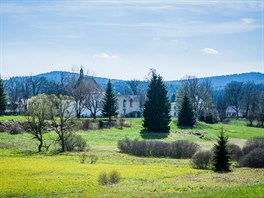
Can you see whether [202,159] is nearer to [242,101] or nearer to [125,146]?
[125,146]

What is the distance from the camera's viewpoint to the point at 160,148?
49.1 metres

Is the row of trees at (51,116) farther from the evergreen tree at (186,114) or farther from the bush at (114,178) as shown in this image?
the evergreen tree at (186,114)

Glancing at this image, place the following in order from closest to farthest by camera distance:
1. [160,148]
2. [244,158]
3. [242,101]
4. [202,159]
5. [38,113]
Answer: [244,158] → [202,159] → [160,148] → [38,113] → [242,101]

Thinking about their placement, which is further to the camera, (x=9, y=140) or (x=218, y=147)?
(x=9, y=140)

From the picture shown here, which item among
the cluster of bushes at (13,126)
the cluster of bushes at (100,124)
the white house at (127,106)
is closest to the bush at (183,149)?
the cluster of bushes at (13,126)

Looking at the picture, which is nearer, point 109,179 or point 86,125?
point 109,179

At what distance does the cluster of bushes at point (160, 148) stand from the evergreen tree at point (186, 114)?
3354 centimetres

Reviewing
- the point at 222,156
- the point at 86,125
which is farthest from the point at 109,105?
the point at 222,156

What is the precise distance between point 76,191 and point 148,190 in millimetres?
4376

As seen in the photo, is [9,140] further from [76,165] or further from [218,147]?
[218,147]

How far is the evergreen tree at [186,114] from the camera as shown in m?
82.9

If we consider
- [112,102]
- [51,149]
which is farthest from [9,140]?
[112,102]

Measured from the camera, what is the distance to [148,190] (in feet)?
78.5

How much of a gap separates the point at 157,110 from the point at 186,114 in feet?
36.1
